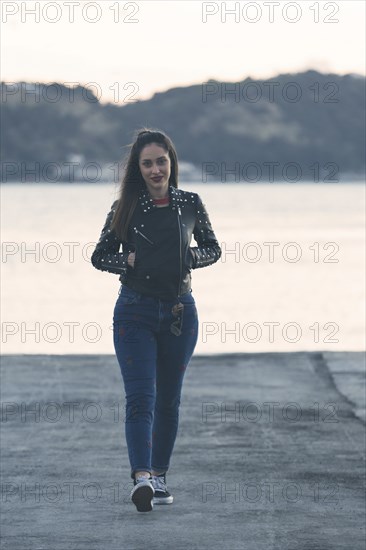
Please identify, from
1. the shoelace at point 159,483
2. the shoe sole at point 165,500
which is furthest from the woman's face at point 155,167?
the shoe sole at point 165,500

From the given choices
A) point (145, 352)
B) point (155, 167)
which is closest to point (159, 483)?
point (145, 352)

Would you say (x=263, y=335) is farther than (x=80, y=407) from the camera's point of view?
Yes

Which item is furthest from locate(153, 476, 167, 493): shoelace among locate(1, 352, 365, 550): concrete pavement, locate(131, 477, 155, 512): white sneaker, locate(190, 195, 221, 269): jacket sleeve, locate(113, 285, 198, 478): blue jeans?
locate(190, 195, 221, 269): jacket sleeve

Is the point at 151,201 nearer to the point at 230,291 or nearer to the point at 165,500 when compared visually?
the point at 165,500

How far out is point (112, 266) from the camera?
6879 mm

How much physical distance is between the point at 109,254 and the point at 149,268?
0.24 metres

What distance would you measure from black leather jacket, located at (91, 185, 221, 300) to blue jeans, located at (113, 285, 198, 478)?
8 centimetres

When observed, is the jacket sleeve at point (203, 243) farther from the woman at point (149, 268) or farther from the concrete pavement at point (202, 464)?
the concrete pavement at point (202, 464)

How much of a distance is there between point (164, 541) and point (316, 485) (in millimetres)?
1719

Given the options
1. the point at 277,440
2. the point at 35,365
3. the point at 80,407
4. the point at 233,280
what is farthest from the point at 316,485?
the point at 233,280

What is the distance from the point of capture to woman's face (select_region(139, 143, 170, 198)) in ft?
22.5

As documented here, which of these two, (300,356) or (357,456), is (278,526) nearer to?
(357,456)

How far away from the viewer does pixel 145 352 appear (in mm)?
6977

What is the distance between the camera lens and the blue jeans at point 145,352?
6.95 meters
